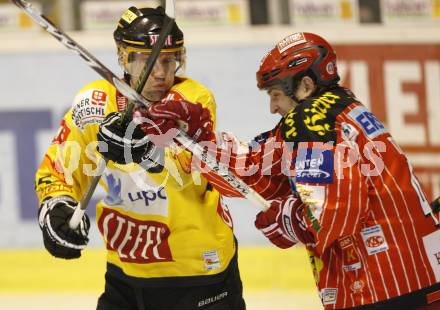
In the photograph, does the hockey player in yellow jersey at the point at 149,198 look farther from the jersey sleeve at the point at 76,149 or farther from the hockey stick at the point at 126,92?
the hockey stick at the point at 126,92

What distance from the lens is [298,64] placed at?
308 cm

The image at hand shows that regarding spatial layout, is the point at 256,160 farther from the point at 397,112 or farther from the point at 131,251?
the point at 397,112

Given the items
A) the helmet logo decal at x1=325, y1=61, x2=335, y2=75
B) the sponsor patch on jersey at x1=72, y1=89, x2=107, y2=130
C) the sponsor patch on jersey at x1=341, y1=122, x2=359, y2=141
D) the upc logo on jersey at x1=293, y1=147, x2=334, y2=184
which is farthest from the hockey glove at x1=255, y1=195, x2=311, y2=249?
the sponsor patch on jersey at x1=72, y1=89, x2=107, y2=130

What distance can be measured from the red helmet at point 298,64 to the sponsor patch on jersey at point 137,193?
60 centimetres

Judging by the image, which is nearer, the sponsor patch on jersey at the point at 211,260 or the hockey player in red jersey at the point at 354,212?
the hockey player in red jersey at the point at 354,212

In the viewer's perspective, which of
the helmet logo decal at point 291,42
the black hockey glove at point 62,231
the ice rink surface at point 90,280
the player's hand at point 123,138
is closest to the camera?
the player's hand at point 123,138

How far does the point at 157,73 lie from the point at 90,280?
2.56 metres

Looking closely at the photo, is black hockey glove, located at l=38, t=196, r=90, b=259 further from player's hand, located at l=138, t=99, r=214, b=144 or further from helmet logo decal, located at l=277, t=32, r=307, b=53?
helmet logo decal, located at l=277, t=32, r=307, b=53

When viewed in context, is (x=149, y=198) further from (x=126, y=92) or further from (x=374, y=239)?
(x=374, y=239)

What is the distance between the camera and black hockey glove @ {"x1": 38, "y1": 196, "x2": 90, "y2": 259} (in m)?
3.33

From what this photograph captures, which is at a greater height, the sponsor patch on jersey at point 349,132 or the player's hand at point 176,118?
the player's hand at point 176,118

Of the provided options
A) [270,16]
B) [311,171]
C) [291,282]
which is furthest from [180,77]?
[270,16]

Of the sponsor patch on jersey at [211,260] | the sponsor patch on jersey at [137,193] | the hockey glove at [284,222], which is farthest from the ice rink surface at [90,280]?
the hockey glove at [284,222]

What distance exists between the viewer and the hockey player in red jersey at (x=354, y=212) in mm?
2826
